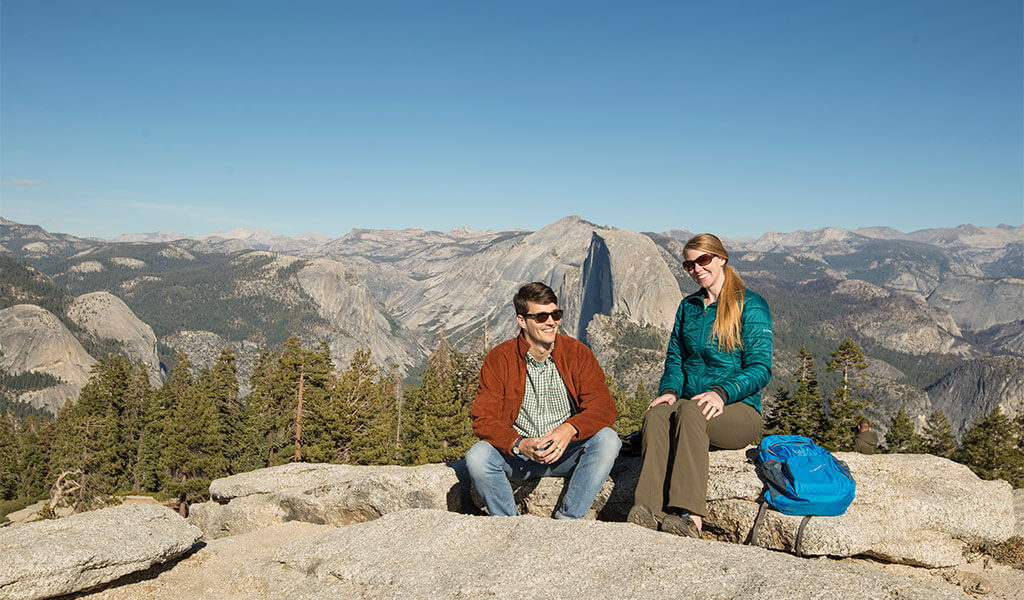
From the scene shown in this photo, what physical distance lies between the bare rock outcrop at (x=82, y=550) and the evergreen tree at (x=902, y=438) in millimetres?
44886

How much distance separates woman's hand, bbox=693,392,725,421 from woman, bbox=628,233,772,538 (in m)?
0.01

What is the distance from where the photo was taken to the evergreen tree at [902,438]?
38.9 m

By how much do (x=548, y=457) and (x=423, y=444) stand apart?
99.6ft

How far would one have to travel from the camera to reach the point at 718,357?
23.8 ft

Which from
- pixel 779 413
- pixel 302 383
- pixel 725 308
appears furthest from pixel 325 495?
pixel 779 413

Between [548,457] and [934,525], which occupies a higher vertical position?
[548,457]

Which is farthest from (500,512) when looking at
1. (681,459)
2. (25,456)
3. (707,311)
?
(25,456)

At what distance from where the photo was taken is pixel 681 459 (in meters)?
6.48

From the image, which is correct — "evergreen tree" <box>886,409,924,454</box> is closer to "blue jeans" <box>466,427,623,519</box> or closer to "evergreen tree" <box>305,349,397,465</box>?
"evergreen tree" <box>305,349,397,465</box>

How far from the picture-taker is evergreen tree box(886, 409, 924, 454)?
38.9m

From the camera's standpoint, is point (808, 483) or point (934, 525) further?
point (934, 525)

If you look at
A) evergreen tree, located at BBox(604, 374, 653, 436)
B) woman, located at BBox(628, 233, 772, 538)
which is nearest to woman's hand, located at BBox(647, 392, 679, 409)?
woman, located at BBox(628, 233, 772, 538)

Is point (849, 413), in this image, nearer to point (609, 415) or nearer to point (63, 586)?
point (609, 415)

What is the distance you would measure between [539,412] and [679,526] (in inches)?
87.9
